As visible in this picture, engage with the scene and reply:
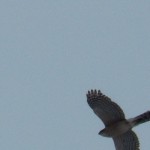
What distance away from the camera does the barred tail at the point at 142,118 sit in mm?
27016

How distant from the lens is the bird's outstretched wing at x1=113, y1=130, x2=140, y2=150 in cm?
2828

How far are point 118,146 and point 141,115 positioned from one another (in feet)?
7.43

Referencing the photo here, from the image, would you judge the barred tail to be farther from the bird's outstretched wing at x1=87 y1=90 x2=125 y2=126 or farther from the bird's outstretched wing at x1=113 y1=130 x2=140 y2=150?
the bird's outstretched wing at x1=113 y1=130 x2=140 y2=150

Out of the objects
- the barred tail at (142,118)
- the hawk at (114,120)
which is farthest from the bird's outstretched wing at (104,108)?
the barred tail at (142,118)

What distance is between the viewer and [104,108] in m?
27.6

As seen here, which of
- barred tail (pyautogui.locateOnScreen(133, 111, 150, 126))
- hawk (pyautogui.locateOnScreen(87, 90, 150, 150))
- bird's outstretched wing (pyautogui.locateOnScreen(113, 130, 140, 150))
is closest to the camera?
barred tail (pyautogui.locateOnScreen(133, 111, 150, 126))

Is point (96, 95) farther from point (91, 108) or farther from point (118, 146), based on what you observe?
point (118, 146)

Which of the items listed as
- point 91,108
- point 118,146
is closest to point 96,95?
point 91,108

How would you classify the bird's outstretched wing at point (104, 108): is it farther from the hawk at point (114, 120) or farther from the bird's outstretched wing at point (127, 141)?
the bird's outstretched wing at point (127, 141)

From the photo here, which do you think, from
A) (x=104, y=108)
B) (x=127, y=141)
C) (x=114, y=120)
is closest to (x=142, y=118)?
(x=114, y=120)

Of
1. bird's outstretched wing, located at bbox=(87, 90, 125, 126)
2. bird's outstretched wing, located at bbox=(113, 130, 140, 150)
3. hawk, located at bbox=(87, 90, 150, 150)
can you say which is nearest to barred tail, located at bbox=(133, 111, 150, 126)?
hawk, located at bbox=(87, 90, 150, 150)

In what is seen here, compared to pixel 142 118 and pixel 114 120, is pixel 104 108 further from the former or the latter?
pixel 142 118

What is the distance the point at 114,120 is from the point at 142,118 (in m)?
1.09

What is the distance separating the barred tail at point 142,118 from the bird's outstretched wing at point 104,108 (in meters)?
0.44
